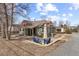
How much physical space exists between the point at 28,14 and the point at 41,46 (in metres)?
0.33

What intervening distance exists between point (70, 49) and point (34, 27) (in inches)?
15.5

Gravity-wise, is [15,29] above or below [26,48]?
above

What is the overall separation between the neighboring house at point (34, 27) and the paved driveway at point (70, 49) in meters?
0.18

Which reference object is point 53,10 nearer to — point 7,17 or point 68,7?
point 68,7

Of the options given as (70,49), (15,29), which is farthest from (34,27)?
(70,49)

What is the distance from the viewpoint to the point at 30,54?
2219 millimetres

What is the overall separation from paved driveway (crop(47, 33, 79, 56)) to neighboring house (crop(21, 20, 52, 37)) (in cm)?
18

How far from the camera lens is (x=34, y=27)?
2.21 metres

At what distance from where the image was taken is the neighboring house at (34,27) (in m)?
2.21

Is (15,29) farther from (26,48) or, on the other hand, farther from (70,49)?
(70,49)

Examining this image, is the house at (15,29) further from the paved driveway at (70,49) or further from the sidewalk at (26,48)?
the paved driveway at (70,49)

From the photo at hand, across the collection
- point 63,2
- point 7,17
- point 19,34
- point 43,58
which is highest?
point 63,2

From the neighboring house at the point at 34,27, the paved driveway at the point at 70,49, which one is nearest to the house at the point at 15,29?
the neighboring house at the point at 34,27

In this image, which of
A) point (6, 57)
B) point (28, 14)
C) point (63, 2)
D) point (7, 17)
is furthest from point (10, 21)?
point (63, 2)
